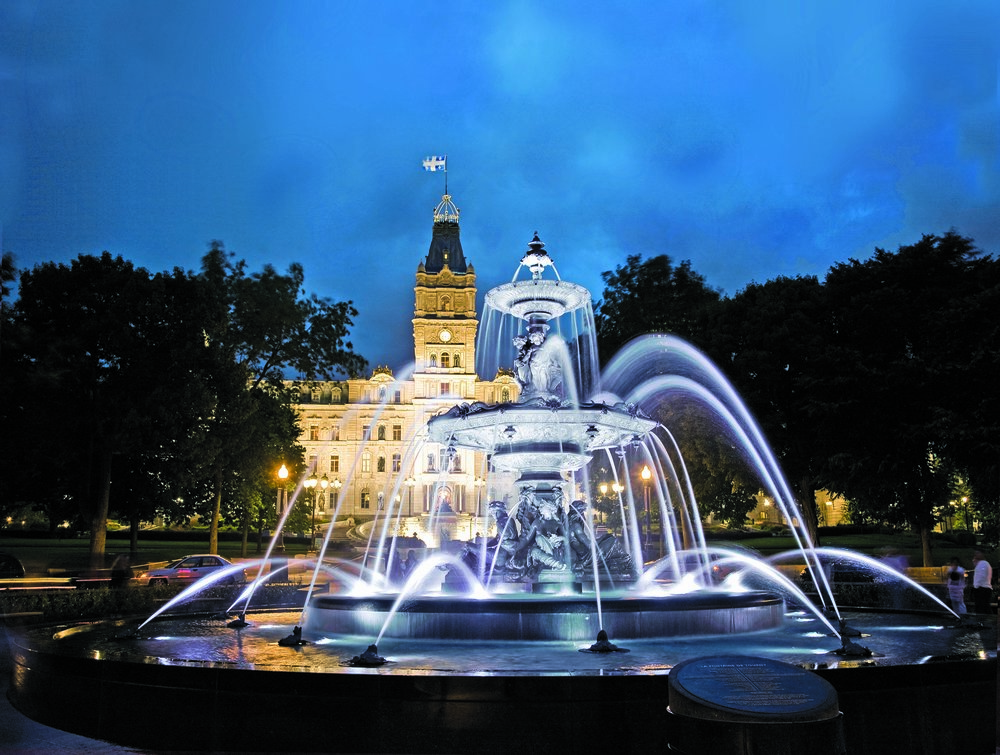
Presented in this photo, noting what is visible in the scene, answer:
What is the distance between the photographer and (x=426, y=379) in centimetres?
10150

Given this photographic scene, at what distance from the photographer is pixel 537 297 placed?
1534cm

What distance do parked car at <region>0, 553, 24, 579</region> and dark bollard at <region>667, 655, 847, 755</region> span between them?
3131 cm

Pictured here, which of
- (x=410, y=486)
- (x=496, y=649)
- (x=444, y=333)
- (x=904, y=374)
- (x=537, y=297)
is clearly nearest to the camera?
(x=496, y=649)

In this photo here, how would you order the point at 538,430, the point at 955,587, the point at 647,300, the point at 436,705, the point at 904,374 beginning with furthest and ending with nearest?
the point at 647,300 < the point at 904,374 < the point at 955,587 < the point at 538,430 < the point at 436,705

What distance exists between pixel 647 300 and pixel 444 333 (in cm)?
6636

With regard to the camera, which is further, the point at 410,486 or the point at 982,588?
the point at 410,486

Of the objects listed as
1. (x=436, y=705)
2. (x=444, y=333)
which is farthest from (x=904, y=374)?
(x=444, y=333)

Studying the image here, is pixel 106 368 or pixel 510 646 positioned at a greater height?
pixel 106 368

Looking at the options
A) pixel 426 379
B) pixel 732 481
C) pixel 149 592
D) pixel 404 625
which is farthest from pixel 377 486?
pixel 404 625

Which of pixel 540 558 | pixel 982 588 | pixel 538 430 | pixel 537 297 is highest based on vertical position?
pixel 537 297

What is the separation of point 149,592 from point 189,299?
16716 millimetres

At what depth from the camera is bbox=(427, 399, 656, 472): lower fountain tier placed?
13.6 m

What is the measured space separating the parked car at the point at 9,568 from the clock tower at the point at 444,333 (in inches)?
2775

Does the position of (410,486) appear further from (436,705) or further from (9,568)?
(436,705)
